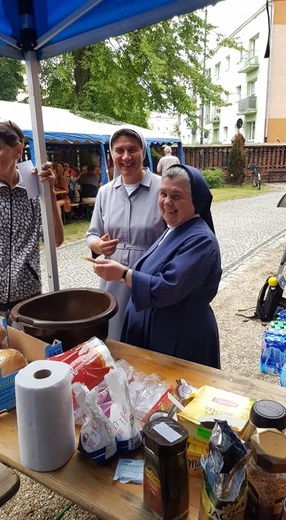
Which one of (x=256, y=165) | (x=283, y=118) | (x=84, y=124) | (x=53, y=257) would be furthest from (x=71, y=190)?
(x=283, y=118)

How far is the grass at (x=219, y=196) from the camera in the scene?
7682mm

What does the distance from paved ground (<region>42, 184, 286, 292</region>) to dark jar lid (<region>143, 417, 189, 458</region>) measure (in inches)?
158

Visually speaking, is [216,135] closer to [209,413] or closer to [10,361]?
[10,361]

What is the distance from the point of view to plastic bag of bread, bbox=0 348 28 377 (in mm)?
1142

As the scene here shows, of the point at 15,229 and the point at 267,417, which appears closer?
the point at 267,417

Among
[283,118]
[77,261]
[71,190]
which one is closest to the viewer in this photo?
[77,261]

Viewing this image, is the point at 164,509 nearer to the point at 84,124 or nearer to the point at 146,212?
the point at 146,212

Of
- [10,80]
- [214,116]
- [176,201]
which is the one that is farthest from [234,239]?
[214,116]

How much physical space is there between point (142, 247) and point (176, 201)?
52 cm

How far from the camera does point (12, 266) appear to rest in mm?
1743

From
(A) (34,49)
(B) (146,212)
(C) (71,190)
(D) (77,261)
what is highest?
(A) (34,49)

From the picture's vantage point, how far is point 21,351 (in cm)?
134

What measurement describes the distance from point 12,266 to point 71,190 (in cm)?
741

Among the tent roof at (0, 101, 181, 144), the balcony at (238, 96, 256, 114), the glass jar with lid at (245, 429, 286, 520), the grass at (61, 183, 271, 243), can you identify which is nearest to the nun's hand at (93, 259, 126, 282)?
the glass jar with lid at (245, 429, 286, 520)
